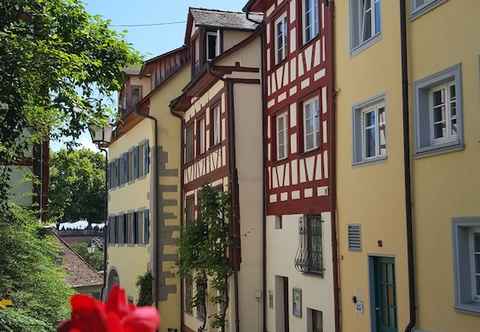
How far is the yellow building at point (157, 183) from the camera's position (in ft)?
81.0

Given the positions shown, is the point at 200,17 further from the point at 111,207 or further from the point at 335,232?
the point at 111,207

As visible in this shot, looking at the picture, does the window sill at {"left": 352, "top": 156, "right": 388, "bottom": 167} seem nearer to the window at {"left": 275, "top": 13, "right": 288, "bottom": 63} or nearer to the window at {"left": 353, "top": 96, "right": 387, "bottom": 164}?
the window at {"left": 353, "top": 96, "right": 387, "bottom": 164}

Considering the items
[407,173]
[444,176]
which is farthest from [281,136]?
[444,176]

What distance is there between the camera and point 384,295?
1138 centimetres

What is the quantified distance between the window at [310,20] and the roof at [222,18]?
528 centimetres

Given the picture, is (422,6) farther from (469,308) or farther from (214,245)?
(214,245)

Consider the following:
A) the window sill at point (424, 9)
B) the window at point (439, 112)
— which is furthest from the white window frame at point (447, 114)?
the window sill at point (424, 9)

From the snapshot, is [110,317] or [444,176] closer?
[110,317]

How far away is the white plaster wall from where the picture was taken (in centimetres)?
1324

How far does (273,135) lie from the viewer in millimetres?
17000

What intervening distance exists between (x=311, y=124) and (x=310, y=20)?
225cm

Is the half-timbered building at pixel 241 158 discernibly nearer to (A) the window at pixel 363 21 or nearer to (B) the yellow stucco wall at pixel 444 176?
(A) the window at pixel 363 21

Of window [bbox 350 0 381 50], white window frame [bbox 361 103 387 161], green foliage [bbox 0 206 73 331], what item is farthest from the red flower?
green foliage [bbox 0 206 73 331]

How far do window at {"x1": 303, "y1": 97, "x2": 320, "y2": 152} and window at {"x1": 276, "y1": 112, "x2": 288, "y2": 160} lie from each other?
1.30 meters
